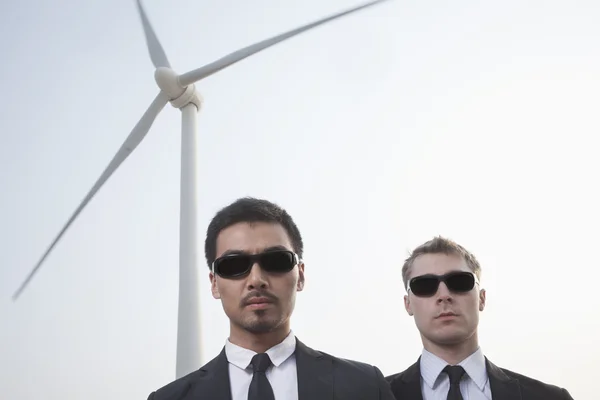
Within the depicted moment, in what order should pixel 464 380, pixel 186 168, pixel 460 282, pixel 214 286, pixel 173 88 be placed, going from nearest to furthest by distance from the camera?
pixel 214 286, pixel 464 380, pixel 460 282, pixel 186 168, pixel 173 88

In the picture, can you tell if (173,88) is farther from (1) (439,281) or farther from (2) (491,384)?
(2) (491,384)

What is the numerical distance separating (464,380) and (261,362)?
3157 millimetres

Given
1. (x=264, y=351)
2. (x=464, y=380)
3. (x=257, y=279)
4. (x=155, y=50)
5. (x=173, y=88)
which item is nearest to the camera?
(x=257, y=279)

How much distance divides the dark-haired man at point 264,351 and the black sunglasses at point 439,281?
2.22 metres

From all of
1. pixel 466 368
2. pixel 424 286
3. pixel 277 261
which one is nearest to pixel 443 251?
pixel 424 286

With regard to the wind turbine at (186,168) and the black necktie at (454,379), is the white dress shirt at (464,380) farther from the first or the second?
the wind turbine at (186,168)

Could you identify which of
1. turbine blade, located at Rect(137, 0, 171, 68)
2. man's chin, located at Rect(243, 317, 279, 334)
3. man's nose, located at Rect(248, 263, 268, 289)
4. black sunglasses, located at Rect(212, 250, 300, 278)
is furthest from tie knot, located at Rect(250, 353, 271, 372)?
turbine blade, located at Rect(137, 0, 171, 68)

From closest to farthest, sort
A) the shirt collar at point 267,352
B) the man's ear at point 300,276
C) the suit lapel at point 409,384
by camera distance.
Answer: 1. the shirt collar at point 267,352
2. the man's ear at point 300,276
3. the suit lapel at point 409,384

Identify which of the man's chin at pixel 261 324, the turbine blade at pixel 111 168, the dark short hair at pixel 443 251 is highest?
the turbine blade at pixel 111 168

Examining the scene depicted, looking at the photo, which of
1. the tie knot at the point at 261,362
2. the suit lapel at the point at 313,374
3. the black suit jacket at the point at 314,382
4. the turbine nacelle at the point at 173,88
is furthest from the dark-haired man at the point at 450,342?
the turbine nacelle at the point at 173,88

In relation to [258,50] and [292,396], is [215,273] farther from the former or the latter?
[258,50]

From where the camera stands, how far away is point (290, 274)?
6.59 metres

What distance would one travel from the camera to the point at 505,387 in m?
7.91

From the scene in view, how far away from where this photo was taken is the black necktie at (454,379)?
25.2ft
